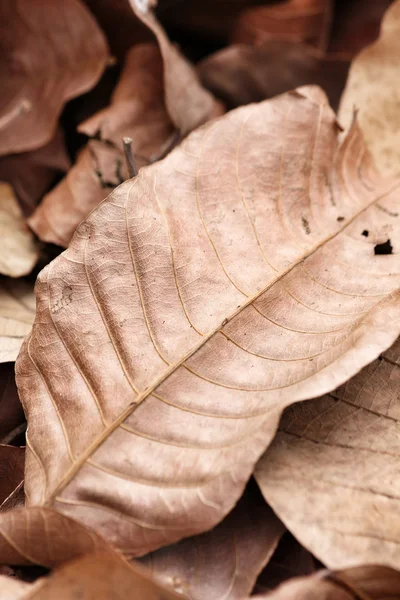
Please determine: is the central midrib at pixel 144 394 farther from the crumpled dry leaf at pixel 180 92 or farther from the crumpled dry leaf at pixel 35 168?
the crumpled dry leaf at pixel 35 168

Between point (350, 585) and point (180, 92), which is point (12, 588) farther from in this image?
point (180, 92)

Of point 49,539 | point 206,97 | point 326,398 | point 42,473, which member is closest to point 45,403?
point 42,473

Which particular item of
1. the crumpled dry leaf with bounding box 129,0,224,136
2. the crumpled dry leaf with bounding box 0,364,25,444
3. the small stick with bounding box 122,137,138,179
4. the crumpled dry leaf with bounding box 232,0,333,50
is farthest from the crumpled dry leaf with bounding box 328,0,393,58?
the crumpled dry leaf with bounding box 0,364,25,444

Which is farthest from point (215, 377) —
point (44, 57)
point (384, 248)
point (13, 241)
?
point (44, 57)

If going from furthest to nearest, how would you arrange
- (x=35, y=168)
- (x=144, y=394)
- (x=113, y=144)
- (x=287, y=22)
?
(x=287, y=22) < (x=35, y=168) < (x=113, y=144) < (x=144, y=394)

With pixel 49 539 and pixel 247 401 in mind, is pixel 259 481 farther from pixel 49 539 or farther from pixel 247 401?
pixel 49 539

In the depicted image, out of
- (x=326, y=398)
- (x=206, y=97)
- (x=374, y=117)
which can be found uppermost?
(x=206, y=97)

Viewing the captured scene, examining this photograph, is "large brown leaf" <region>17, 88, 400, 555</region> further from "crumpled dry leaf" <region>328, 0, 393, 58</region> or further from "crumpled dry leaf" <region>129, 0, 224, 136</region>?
"crumpled dry leaf" <region>328, 0, 393, 58</region>

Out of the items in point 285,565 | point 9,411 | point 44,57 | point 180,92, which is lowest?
point 285,565
